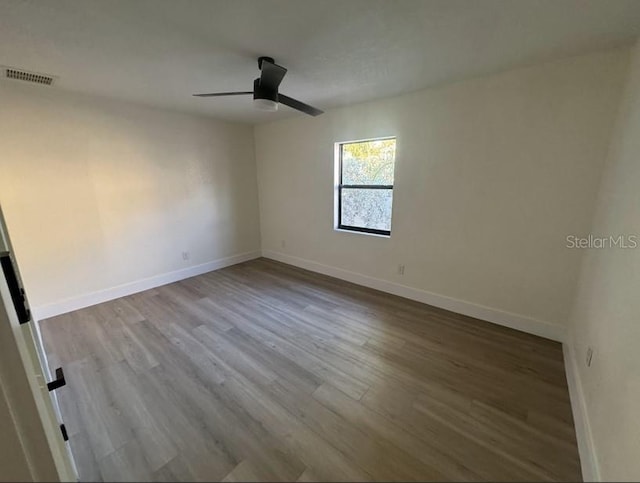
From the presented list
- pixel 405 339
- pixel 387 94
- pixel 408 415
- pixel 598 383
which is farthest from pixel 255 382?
pixel 387 94

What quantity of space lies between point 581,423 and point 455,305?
1396mm

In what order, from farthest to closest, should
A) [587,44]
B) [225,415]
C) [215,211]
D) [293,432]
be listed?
[215,211], [587,44], [225,415], [293,432]

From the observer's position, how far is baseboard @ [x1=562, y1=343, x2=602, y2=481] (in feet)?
3.86

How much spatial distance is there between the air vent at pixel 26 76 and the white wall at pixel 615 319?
13.8ft

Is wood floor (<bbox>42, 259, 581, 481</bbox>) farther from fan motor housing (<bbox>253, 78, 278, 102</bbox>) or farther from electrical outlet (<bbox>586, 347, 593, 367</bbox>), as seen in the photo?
fan motor housing (<bbox>253, 78, 278, 102</bbox>)

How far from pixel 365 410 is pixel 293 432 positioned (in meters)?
0.46

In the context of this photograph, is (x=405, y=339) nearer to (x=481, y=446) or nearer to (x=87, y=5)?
(x=481, y=446)

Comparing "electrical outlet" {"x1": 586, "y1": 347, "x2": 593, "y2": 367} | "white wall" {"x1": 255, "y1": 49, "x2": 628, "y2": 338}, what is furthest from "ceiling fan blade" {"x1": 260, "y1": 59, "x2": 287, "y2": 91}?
"electrical outlet" {"x1": 586, "y1": 347, "x2": 593, "y2": 367}

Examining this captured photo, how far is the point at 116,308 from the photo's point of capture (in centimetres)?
292

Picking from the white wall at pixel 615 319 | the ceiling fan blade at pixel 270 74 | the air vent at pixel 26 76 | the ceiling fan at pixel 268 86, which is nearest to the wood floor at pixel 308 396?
the white wall at pixel 615 319

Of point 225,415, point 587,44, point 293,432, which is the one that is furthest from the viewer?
point 587,44

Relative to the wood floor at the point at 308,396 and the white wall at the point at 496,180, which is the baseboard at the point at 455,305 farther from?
the wood floor at the point at 308,396

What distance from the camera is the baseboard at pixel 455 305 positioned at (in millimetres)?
2324

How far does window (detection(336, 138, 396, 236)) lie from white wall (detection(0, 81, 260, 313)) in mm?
1824
